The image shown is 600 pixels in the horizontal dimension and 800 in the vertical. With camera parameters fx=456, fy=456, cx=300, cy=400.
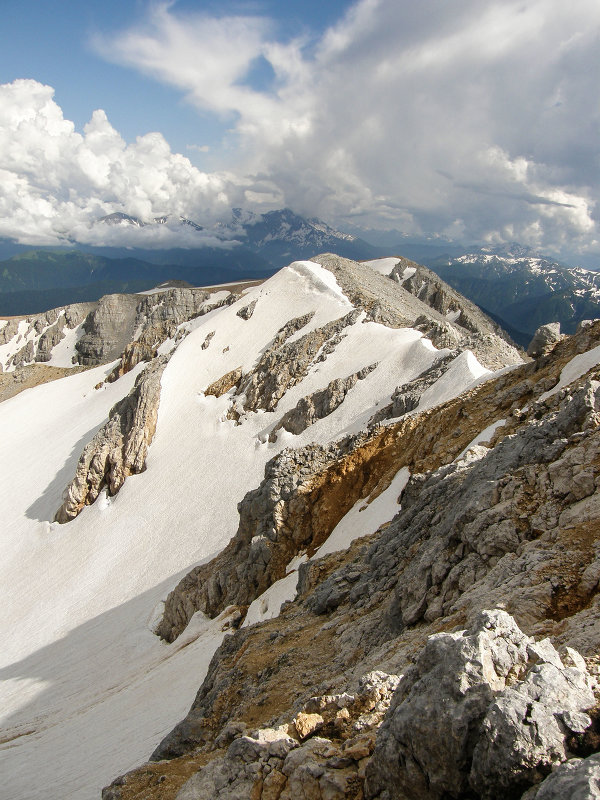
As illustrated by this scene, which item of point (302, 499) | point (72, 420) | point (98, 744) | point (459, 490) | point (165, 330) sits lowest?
point (98, 744)

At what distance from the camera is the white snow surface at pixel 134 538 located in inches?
856

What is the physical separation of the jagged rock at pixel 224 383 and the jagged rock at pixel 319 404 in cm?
1333

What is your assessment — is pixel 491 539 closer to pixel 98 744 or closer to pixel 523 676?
pixel 523 676

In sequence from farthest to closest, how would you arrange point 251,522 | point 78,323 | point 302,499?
point 78,323
point 251,522
point 302,499

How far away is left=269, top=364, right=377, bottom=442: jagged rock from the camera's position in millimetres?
43500

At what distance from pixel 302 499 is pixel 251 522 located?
4709mm

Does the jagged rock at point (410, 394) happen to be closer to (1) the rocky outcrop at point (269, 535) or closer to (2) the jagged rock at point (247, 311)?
(1) the rocky outcrop at point (269, 535)

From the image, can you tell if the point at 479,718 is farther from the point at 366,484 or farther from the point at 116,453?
the point at 116,453

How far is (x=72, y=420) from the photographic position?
7162cm

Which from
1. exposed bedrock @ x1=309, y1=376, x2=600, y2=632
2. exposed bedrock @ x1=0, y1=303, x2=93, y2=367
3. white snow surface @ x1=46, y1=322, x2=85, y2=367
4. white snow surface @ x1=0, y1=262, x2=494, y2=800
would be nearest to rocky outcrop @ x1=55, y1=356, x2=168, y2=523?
white snow surface @ x1=0, y1=262, x2=494, y2=800

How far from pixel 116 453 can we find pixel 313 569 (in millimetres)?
37338

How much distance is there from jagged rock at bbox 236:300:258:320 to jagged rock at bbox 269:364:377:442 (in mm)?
26250

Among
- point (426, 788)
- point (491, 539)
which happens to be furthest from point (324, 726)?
point (491, 539)

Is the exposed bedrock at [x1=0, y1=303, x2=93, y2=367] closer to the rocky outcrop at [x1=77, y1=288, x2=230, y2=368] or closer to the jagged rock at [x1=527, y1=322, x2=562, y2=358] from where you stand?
the rocky outcrop at [x1=77, y1=288, x2=230, y2=368]
